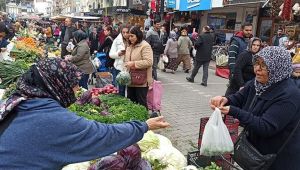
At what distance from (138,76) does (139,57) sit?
1.03 feet

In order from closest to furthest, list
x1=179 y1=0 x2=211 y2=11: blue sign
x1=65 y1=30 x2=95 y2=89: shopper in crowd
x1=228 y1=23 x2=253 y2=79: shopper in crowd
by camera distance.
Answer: x1=228 y1=23 x2=253 y2=79: shopper in crowd, x1=65 y1=30 x2=95 y2=89: shopper in crowd, x1=179 y1=0 x2=211 y2=11: blue sign

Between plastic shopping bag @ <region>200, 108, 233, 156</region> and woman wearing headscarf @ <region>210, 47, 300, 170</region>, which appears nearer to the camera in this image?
woman wearing headscarf @ <region>210, 47, 300, 170</region>

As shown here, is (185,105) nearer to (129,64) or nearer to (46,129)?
(129,64)

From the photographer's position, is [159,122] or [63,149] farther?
[159,122]

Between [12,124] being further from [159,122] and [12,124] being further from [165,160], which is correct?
[165,160]

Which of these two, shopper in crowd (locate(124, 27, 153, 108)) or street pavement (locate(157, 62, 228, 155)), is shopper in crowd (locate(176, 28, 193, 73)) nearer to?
street pavement (locate(157, 62, 228, 155))

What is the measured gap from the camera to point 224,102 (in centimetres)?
309

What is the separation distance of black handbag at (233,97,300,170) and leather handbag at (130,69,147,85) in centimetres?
305

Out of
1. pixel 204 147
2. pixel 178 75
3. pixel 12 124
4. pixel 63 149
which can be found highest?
pixel 12 124

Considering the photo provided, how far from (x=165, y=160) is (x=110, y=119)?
157cm

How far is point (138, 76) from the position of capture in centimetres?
579

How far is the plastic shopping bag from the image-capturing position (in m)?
2.86

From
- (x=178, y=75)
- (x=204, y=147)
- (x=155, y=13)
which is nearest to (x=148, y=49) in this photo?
(x=204, y=147)

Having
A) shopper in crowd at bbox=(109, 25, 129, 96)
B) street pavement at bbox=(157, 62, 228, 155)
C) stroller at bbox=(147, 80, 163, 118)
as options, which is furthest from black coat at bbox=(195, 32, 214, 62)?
stroller at bbox=(147, 80, 163, 118)
